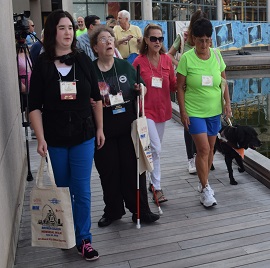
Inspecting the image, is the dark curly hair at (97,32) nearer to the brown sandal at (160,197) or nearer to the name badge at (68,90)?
the name badge at (68,90)

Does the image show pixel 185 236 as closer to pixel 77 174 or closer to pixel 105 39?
pixel 77 174

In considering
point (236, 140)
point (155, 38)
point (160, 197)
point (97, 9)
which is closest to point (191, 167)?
point (236, 140)

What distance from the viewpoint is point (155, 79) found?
13.6 feet

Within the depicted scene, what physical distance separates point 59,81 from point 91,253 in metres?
1.36

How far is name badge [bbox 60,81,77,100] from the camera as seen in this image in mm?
2951

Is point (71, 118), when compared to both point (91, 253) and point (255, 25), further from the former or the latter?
point (255, 25)

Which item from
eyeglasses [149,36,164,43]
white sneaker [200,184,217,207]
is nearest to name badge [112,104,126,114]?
eyeglasses [149,36,164,43]

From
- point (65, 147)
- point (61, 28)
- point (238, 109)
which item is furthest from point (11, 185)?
point (238, 109)

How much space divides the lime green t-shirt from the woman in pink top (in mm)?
220

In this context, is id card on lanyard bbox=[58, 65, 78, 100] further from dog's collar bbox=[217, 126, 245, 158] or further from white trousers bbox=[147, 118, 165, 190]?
dog's collar bbox=[217, 126, 245, 158]

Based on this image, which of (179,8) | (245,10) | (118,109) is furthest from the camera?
(245,10)

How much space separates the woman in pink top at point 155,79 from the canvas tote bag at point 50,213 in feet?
4.50

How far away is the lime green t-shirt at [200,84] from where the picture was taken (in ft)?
13.2

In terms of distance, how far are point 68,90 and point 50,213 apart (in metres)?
0.91
